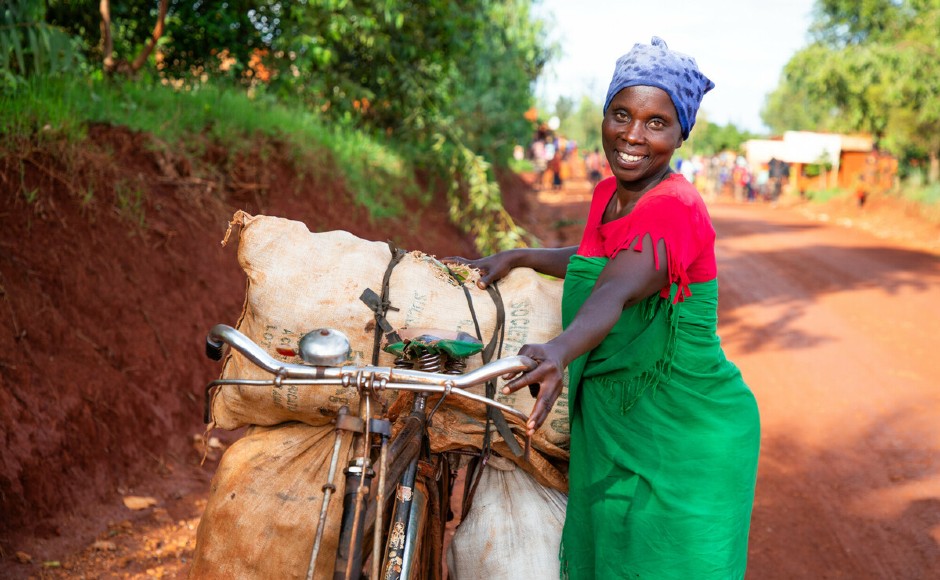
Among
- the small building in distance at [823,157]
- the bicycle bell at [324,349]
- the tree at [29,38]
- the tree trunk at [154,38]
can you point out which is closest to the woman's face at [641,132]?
the bicycle bell at [324,349]

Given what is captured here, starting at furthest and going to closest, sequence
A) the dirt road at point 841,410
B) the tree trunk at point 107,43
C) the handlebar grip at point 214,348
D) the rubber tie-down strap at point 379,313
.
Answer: the tree trunk at point 107,43 < the dirt road at point 841,410 < the rubber tie-down strap at point 379,313 < the handlebar grip at point 214,348

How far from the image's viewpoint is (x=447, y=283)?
2506 millimetres

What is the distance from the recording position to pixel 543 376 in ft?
5.89

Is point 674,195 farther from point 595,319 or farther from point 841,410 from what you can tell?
point 841,410

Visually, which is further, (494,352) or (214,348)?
(494,352)

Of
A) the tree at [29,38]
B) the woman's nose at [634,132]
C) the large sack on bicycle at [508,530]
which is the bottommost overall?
the large sack on bicycle at [508,530]

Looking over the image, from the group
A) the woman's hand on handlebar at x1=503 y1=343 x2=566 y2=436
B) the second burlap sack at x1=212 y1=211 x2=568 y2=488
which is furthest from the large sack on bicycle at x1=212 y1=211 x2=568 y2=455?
the woman's hand on handlebar at x1=503 y1=343 x2=566 y2=436

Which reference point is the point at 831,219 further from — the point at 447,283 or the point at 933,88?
the point at 447,283

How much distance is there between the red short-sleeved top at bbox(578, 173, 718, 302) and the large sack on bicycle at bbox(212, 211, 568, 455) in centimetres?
41

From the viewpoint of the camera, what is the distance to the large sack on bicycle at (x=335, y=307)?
237 centimetres

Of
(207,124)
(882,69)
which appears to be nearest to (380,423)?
(207,124)

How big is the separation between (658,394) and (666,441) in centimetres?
12

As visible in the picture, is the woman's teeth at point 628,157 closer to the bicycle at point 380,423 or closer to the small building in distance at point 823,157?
the bicycle at point 380,423

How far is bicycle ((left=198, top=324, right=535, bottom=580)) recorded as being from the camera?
181 centimetres
